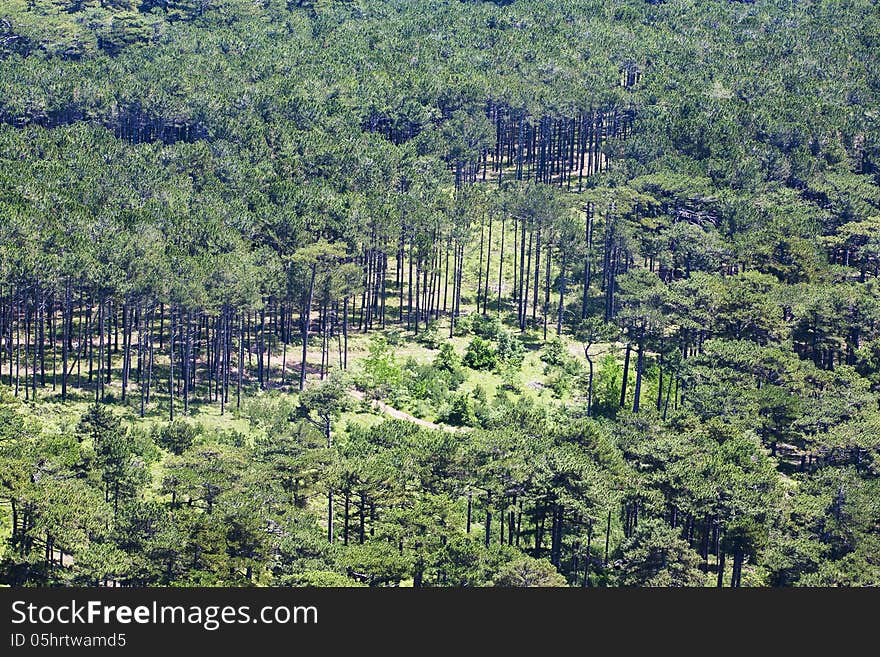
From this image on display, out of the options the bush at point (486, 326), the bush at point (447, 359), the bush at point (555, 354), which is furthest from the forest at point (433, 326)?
the bush at point (555, 354)

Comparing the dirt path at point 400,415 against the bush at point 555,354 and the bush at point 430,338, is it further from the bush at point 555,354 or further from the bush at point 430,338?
the bush at point 555,354

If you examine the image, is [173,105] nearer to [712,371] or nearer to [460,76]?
[460,76]

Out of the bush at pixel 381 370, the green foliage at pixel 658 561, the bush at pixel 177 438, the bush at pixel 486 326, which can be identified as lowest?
the green foliage at pixel 658 561

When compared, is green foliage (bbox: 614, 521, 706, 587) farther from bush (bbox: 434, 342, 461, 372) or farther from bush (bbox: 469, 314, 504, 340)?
bush (bbox: 469, 314, 504, 340)

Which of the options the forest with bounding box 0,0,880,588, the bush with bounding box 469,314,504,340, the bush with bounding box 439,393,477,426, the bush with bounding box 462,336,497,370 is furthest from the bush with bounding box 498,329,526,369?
the bush with bounding box 439,393,477,426

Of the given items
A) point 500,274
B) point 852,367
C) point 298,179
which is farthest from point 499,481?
point 298,179
